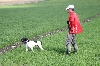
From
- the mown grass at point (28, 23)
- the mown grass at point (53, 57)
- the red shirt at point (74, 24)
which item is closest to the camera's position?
the mown grass at point (53, 57)

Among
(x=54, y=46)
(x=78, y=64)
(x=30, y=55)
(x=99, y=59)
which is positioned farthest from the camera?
(x=54, y=46)

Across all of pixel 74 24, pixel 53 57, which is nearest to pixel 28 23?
pixel 53 57

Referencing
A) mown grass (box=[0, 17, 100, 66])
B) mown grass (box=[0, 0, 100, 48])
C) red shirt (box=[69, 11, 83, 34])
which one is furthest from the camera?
mown grass (box=[0, 0, 100, 48])

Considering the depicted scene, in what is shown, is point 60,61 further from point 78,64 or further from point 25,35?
point 25,35

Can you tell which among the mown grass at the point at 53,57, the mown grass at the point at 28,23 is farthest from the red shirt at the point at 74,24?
the mown grass at the point at 28,23

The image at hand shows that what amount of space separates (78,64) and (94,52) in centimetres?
313

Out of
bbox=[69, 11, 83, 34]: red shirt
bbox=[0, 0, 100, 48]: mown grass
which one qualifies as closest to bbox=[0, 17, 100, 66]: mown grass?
bbox=[69, 11, 83, 34]: red shirt

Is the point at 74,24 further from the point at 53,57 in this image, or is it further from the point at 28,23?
the point at 28,23

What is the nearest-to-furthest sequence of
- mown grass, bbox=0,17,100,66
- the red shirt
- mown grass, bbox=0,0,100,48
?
mown grass, bbox=0,17,100,66, the red shirt, mown grass, bbox=0,0,100,48

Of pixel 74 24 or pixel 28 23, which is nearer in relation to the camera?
pixel 74 24

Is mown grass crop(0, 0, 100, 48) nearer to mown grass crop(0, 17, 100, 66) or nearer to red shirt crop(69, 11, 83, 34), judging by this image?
mown grass crop(0, 17, 100, 66)

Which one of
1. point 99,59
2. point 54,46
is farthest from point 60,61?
point 54,46

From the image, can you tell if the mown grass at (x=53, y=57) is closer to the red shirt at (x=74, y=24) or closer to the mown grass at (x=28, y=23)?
the red shirt at (x=74, y=24)

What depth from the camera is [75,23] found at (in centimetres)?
1600
